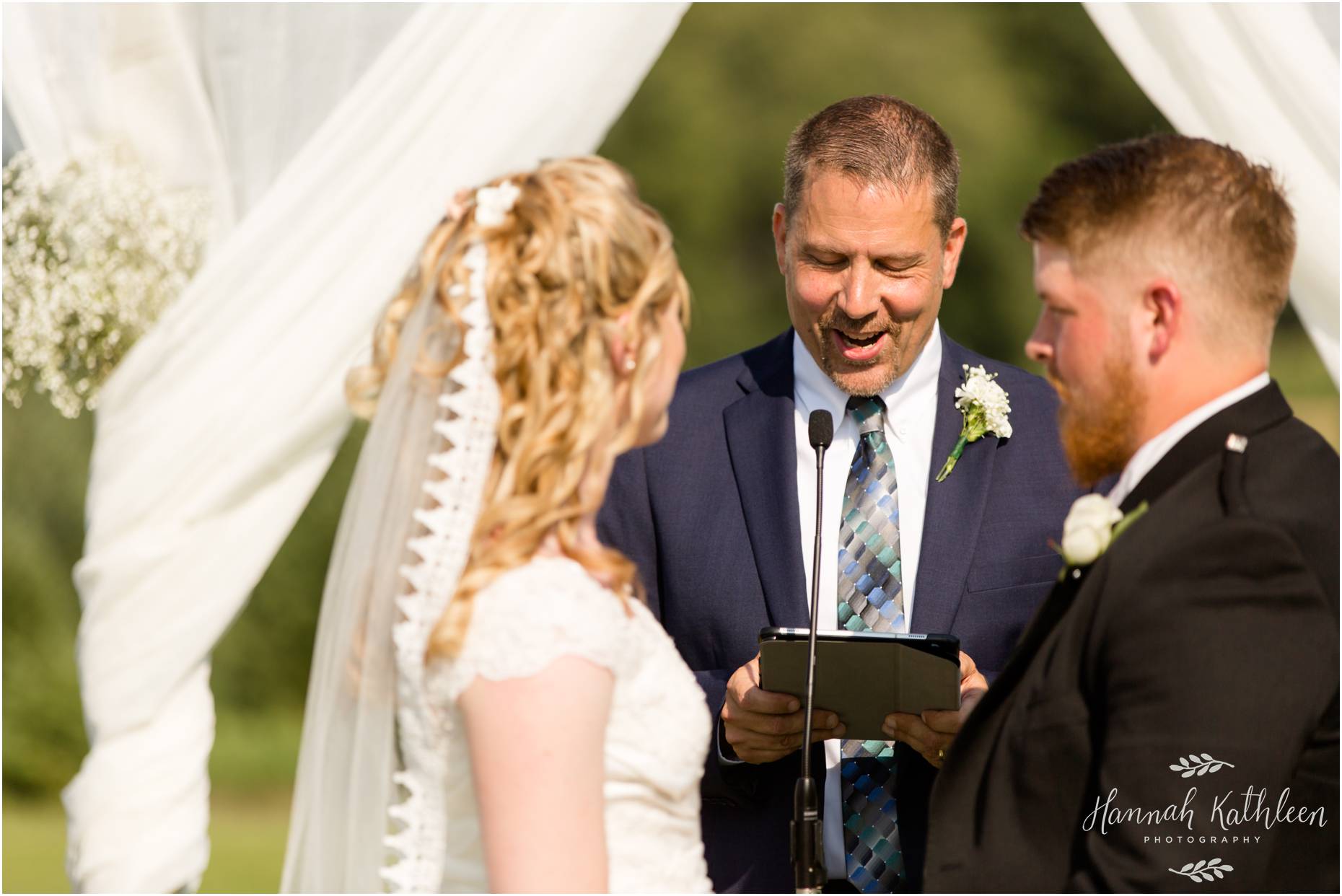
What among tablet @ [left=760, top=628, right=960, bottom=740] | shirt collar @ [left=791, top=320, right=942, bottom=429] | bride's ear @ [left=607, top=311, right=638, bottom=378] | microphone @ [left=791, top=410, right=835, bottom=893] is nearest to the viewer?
bride's ear @ [left=607, top=311, right=638, bottom=378]

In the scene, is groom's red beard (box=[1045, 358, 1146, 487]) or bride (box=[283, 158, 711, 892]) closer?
bride (box=[283, 158, 711, 892])

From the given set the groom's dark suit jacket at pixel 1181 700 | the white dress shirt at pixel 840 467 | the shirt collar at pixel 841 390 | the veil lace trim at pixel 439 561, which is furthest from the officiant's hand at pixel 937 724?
the veil lace trim at pixel 439 561

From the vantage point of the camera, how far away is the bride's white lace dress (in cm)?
204

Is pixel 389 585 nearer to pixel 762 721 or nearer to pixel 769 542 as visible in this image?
pixel 762 721

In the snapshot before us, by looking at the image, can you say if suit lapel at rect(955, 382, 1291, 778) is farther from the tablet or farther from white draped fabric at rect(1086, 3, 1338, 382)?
white draped fabric at rect(1086, 3, 1338, 382)

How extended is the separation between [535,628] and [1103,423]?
0.99m

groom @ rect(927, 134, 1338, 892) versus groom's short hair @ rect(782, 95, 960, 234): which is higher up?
groom's short hair @ rect(782, 95, 960, 234)

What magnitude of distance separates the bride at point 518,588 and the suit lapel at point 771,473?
90 cm

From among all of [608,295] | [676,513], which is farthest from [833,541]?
[608,295]

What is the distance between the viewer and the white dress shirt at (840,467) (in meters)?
3.16

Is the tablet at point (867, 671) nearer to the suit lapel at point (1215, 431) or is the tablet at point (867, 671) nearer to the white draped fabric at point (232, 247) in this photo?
the suit lapel at point (1215, 431)

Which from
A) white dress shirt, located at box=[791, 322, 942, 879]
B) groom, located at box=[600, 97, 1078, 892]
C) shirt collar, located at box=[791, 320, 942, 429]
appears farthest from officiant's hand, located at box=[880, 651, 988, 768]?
shirt collar, located at box=[791, 320, 942, 429]

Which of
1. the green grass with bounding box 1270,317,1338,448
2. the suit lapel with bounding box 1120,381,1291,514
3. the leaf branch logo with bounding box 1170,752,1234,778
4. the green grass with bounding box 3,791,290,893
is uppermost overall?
the green grass with bounding box 1270,317,1338,448

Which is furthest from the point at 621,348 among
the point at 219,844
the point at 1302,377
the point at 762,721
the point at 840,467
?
the point at 1302,377
